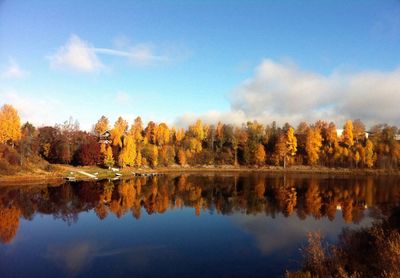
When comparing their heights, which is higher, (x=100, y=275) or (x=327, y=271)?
(x=327, y=271)

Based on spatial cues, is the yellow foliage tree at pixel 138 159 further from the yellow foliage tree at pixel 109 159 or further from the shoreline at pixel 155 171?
the yellow foliage tree at pixel 109 159

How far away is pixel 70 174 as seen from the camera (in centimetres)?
6419

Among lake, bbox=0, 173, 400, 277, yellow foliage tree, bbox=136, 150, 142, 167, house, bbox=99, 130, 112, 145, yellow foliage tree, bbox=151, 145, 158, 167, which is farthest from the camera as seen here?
house, bbox=99, 130, 112, 145

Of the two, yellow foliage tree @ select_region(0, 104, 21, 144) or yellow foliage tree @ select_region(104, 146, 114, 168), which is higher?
yellow foliage tree @ select_region(0, 104, 21, 144)

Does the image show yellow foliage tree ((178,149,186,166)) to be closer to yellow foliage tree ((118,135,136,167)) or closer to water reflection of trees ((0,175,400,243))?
yellow foliage tree ((118,135,136,167))

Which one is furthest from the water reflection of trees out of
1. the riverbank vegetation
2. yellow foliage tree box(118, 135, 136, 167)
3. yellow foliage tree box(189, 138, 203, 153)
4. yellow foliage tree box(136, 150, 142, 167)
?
yellow foliage tree box(189, 138, 203, 153)

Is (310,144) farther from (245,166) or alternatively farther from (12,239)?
(12,239)

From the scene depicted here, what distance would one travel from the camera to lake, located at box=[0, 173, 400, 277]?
18422 millimetres

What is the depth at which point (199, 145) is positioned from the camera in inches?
4151

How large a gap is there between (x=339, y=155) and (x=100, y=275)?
283 ft

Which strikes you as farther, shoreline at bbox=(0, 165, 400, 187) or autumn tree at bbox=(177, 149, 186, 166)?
autumn tree at bbox=(177, 149, 186, 166)

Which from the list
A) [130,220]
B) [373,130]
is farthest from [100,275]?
[373,130]

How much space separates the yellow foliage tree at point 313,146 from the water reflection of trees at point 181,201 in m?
40.9

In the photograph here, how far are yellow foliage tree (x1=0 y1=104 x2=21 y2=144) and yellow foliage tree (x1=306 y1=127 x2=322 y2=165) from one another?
2850 inches
